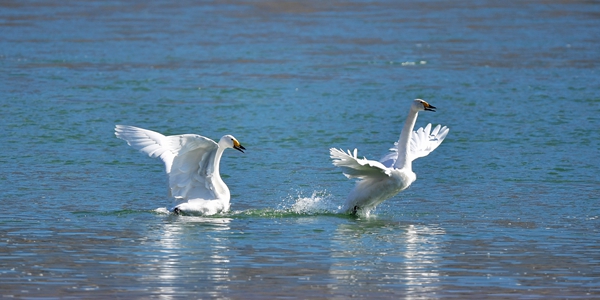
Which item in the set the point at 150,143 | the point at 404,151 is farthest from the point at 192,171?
the point at 404,151

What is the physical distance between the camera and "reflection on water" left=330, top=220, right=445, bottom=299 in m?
10.4

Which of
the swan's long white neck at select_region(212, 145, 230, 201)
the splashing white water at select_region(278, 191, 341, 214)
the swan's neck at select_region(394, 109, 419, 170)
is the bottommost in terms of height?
the splashing white water at select_region(278, 191, 341, 214)

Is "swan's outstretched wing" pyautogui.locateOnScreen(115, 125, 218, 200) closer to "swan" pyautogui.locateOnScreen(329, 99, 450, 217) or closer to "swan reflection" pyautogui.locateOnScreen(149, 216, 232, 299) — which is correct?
"swan reflection" pyautogui.locateOnScreen(149, 216, 232, 299)

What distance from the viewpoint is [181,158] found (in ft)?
48.1

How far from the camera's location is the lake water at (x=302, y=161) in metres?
11.0

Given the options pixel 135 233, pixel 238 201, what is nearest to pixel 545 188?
pixel 238 201

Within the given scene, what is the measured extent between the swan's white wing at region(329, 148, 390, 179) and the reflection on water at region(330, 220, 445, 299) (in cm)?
62

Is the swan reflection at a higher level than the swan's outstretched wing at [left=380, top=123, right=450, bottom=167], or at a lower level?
lower

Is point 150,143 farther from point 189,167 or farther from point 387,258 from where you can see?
point 387,258

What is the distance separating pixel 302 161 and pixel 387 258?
24.2 feet

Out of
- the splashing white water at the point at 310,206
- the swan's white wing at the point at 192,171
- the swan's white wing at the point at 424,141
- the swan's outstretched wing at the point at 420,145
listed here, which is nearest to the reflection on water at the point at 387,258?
the splashing white water at the point at 310,206

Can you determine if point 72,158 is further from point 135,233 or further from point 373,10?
point 373,10

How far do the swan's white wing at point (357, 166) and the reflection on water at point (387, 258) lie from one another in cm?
62

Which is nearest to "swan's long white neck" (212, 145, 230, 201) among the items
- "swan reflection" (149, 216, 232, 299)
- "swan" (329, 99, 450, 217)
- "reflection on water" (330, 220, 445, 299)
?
"swan reflection" (149, 216, 232, 299)
